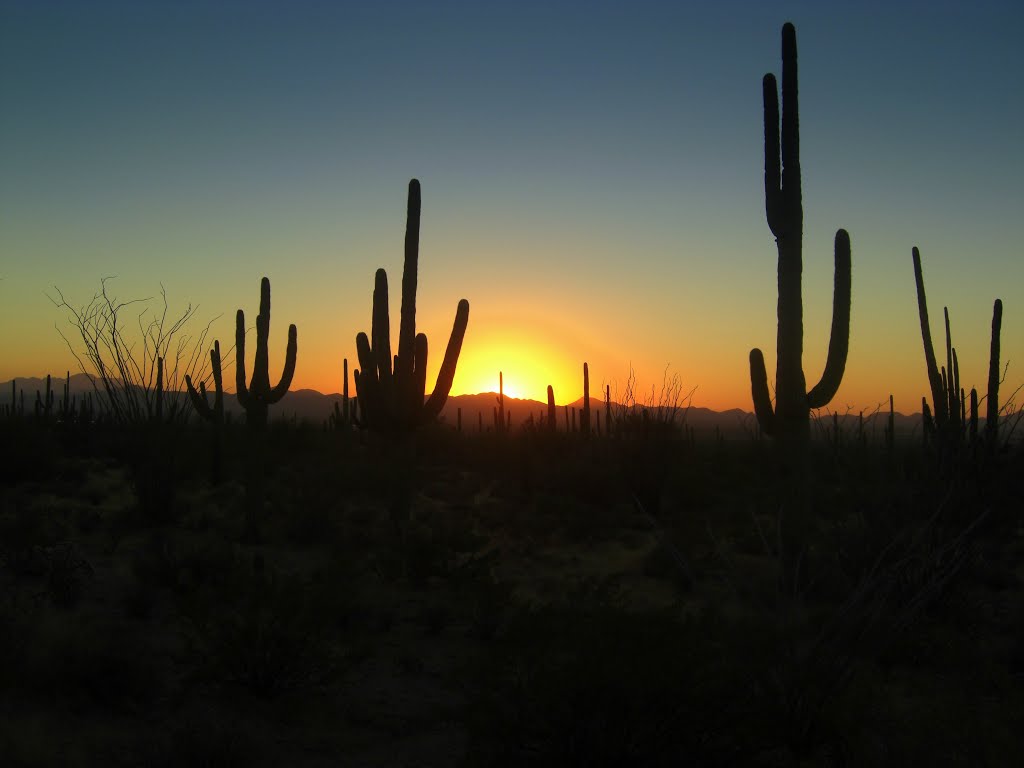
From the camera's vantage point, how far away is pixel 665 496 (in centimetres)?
2045

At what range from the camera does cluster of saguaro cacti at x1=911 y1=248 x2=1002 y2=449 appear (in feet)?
36.5

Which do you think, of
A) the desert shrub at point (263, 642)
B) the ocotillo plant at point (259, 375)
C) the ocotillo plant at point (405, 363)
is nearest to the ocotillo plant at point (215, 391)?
the ocotillo plant at point (259, 375)

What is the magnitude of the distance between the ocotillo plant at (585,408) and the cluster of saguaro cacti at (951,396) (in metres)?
13.8

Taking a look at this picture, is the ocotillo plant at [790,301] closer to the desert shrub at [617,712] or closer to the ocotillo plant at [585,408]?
the desert shrub at [617,712]

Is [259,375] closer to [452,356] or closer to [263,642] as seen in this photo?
[452,356]

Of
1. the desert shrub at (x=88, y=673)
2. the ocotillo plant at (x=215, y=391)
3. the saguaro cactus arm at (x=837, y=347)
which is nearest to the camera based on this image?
the desert shrub at (x=88, y=673)

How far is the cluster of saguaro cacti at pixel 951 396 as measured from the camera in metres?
11.1

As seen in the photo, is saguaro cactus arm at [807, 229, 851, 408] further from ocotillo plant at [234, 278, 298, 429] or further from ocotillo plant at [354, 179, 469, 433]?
ocotillo plant at [234, 278, 298, 429]

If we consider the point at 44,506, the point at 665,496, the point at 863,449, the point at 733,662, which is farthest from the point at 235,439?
the point at 733,662

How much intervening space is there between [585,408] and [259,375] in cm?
2056

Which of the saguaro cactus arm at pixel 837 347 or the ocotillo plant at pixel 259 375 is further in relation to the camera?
the ocotillo plant at pixel 259 375

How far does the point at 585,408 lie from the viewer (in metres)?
33.9

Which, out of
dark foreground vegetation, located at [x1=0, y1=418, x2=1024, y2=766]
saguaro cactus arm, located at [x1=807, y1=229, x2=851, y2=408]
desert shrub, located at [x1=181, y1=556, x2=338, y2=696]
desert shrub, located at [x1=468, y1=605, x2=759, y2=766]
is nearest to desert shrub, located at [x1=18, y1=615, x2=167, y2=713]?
dark foreground vegetation, located at [x1=0, y1=418, x2=1024, y2=766]

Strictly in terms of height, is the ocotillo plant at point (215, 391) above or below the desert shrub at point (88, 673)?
above
